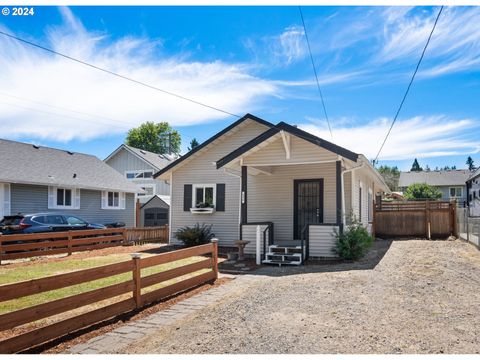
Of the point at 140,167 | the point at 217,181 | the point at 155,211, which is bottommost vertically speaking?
the point at 155,211

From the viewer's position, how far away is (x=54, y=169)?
19891mm

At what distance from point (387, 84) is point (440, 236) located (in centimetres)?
888

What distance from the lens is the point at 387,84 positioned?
13.0 m

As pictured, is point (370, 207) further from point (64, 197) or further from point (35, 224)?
point (64, 197)

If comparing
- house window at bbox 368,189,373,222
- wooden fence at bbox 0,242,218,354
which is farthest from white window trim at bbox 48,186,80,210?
house window at bbox 368,189,373,222

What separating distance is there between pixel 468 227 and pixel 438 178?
40.6 m

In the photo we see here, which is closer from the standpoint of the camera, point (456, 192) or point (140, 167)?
point (140, 167)

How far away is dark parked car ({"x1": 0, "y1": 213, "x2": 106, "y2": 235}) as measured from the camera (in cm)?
1315

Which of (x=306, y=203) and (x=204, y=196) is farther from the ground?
(x=204, y=196)

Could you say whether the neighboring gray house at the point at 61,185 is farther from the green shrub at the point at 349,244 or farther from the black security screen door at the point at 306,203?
the green shrub at the point at 349,244

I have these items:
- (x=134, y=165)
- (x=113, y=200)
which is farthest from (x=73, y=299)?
(x=134, y=165)

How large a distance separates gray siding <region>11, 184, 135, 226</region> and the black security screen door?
1259 cm
